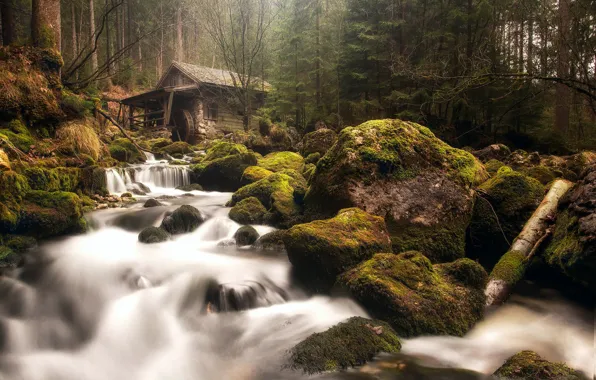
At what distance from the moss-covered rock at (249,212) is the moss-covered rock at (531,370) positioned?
5.73 m

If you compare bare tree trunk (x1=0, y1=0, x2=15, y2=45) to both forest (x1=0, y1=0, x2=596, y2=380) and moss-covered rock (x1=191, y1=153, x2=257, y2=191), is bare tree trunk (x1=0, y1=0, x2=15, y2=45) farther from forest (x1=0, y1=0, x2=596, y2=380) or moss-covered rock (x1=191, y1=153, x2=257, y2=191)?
moss-covered rock (x1=191, y1=153, x2=257, y2=191)

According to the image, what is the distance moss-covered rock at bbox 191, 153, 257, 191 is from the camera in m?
12.7

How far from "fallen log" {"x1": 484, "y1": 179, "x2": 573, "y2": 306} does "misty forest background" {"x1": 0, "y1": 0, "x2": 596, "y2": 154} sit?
212 cm

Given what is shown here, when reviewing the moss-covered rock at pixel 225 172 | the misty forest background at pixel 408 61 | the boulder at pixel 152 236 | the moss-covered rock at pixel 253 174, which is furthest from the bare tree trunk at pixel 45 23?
the boulder at pixel 152 236

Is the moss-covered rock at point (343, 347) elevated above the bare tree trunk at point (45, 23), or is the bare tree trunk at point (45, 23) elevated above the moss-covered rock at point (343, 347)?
the bare tree trunk at point (45, 23)

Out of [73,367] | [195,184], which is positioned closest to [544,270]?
[73,367]

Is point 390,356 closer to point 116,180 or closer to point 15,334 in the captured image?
point 15,334

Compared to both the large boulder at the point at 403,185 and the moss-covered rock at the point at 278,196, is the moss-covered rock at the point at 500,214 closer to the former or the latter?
the large boulder at the point at 403,185

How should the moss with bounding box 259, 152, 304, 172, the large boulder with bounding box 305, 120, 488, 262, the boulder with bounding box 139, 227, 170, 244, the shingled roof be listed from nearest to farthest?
1. the large boulder with bounding box 305, 120, 488, 262
2. the boulder with bounding box 139, 227, 170, 244
3. the moss with bounding box 259, 152, 304, 172
4. the shingled roof

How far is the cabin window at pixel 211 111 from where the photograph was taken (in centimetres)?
2666

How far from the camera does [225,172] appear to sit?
12.9m

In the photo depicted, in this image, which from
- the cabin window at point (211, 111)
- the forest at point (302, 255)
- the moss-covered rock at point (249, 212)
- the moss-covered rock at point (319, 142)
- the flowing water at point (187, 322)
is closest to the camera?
the flowing water at point (187, 322)

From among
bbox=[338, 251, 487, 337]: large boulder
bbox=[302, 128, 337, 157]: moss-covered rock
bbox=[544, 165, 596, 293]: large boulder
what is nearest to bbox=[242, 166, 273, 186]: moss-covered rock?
bbox=[302, 128, 337, 157]: moss-covered rock

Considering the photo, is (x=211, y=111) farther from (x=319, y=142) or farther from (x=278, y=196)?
(x=278, y=196)
